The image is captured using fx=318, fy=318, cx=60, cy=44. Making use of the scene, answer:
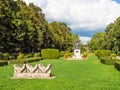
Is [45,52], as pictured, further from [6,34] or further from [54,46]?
[54,46]

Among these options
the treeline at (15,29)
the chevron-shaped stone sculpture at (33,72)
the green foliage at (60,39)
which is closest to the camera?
the chevron-shaped stone sculpture at (33,72)

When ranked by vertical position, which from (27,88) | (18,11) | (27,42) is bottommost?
(27,88)

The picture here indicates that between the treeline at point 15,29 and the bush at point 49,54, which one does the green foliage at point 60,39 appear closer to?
the treeline at point 15,29

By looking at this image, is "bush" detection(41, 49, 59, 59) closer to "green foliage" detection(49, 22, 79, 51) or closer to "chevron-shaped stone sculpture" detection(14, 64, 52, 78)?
"green foliage" detection(49, 22, 79, 51)

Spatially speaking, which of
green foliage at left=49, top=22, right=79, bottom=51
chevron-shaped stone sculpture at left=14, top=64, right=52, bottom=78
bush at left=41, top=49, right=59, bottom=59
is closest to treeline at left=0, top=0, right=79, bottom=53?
bush at left=41, top=49, right=59, bottom=59

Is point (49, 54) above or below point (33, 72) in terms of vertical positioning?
above

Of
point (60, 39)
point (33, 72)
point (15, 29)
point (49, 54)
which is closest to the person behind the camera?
point (33, 72)

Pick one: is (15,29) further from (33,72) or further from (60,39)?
(60,39)

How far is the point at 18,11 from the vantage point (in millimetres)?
57719

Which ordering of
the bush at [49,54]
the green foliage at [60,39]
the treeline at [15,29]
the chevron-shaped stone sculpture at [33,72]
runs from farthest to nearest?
the green foliage at [60,39]
the bush at [49,54]
the treeline at [15,29]
the chevron-shaped stone sculpture at [33,72]

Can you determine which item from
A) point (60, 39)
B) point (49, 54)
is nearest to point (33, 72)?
point (49, 54)

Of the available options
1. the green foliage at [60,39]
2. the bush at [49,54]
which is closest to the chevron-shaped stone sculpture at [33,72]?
the bush at [49,54]

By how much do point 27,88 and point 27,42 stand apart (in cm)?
4685

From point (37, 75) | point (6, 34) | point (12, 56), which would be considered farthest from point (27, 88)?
point (6, 34)
